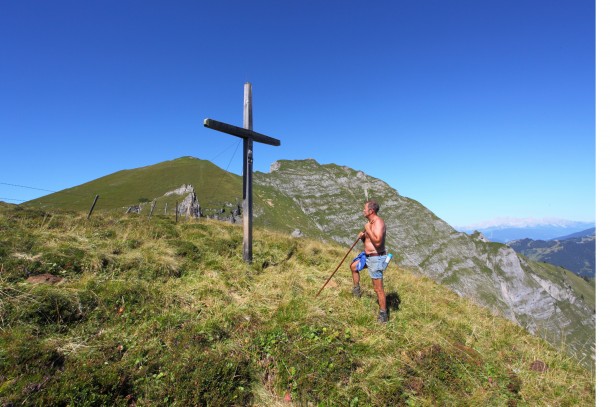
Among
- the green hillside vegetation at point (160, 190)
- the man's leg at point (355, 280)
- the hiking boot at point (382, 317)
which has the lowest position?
the hiking boot at point (382, 317)

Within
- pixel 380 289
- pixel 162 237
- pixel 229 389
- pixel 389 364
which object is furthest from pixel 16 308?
pixel 380 289

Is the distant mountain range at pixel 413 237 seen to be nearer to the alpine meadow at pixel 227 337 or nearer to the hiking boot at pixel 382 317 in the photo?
the alpine meadow at pixel 227 337

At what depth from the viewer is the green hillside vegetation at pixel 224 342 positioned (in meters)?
4.25

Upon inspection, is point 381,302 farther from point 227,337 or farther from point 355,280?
point 227,337

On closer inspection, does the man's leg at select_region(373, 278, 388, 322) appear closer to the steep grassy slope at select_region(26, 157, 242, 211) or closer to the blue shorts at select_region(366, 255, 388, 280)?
the blue shorts at select_region(366, 255, 388, 280)

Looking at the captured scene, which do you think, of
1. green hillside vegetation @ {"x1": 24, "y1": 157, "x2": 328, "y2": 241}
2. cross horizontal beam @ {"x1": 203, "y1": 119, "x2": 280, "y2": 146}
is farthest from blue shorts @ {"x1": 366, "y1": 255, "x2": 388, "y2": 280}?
green hillside vegetation @ {"x1": 24, "y1": 157, "x2": 328, "y2": 241}

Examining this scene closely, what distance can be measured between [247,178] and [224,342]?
5.68 meters

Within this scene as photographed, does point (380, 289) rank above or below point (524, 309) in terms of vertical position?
above

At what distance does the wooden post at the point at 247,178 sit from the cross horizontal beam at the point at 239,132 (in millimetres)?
204

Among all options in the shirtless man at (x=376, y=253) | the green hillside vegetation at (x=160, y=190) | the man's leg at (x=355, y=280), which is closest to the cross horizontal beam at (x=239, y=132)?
the shirtless man at (x=376, y=253)

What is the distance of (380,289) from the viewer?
23.4 feet

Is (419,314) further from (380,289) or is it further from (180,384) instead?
(180,384)

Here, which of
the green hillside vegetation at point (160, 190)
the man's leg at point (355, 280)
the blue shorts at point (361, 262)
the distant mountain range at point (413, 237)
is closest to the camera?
the blue shorts at point (361, 262)

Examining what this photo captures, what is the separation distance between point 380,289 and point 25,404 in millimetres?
6364
